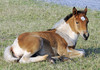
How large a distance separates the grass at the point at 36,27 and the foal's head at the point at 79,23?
69 centimetres

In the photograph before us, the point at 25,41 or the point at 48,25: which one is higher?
the point at 25,41

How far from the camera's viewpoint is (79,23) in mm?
6863

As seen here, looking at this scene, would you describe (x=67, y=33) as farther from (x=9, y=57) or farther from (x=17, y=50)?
(x=9, y=57)

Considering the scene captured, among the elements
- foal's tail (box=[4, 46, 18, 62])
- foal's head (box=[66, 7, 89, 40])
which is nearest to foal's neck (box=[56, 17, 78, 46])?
foal's head (box=[66, 7, 89, 40])

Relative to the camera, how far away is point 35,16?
15375 millimetres

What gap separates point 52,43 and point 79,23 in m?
0.87

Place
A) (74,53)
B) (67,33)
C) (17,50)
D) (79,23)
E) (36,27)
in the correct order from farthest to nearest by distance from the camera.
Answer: (36,27) < (67,33) < (74,53) < (79,23) < (17,50)

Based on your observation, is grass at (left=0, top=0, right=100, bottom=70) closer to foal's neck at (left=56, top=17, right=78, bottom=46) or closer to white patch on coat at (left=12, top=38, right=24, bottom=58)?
white patch on coat at (left=12, top=38, right=24, bottom=58)

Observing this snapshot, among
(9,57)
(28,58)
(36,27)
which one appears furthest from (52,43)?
(36,27)

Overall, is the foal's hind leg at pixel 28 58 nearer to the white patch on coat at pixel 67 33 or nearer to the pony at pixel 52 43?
the pony at pixel 52 43

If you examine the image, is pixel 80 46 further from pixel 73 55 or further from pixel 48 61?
pixel 48 61

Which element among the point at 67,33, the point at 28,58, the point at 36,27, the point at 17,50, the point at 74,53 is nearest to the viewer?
the point at 28,58

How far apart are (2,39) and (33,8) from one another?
7.98m

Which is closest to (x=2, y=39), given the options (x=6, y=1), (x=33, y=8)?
(x=33, y=8)
